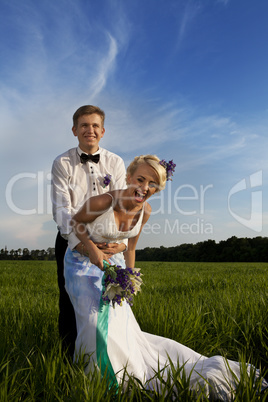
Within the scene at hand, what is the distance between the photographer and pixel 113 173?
379 centimetres

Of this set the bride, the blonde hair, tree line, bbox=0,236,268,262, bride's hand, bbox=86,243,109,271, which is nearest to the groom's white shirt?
the bride

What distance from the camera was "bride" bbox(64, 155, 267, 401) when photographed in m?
2.62

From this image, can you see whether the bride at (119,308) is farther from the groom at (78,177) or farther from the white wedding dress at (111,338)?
the groom at (78,177)

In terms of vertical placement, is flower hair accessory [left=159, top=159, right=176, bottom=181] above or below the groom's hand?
above

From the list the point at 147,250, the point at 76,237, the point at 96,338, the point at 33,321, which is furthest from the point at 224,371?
the point at 147,250

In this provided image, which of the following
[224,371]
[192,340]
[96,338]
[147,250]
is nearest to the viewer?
[96,338]

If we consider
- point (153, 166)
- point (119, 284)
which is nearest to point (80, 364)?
point (119, 284)

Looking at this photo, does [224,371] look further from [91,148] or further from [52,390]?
[91,148]

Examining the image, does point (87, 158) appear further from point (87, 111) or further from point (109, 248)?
point (109, 248)

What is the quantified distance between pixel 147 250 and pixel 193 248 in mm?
8525

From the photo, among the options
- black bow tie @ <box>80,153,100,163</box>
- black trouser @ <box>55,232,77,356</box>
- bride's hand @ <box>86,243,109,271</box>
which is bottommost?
black trouser @ <box>55,232,77,356</box>

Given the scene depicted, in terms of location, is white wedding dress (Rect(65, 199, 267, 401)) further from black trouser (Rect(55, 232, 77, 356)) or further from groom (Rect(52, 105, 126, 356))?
black trouser (Rect(55, 232, 77, 356))

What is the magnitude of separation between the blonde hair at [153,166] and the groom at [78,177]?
0.65 metres

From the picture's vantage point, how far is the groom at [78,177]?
131 inches
